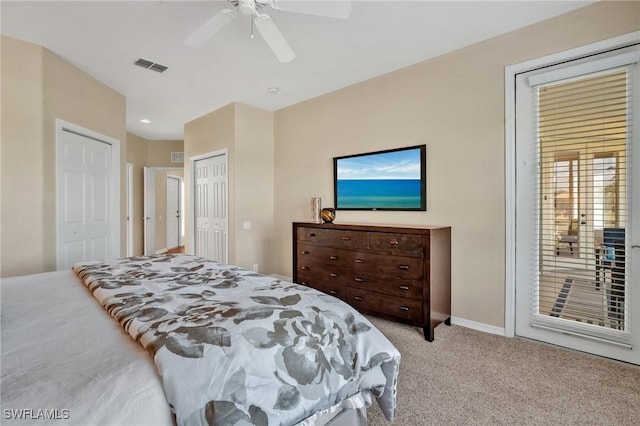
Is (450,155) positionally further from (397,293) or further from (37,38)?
(37,38)

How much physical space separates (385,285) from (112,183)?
3.73m

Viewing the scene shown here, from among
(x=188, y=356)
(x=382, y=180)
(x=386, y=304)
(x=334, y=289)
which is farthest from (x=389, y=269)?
(x=188, y=356)

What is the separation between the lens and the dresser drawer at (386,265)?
261 centimetres

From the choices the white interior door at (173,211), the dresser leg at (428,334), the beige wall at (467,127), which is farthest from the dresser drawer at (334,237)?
the white interior door at (173,211)

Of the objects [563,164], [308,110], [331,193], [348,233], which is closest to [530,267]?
[563,164]

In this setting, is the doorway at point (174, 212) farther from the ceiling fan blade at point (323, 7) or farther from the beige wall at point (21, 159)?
the ceiling fan blade at point (323, 7)

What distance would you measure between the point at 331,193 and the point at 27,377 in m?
3.36

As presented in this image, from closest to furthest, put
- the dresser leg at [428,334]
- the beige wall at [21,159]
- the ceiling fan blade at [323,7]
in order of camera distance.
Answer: the ceiling fan blade at [323,7], the dresser leg at [428,334], the beige wall at [21,159]

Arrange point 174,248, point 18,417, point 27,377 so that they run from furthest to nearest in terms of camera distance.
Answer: point 174,248 < point 27,377 < point 18,417

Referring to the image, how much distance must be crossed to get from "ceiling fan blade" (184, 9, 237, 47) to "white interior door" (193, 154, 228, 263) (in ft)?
7.85

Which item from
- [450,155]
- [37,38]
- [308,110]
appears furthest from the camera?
[308,110]

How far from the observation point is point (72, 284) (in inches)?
68.8

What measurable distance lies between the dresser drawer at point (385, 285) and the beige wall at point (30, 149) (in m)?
3.03

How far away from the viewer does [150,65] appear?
125 inches
